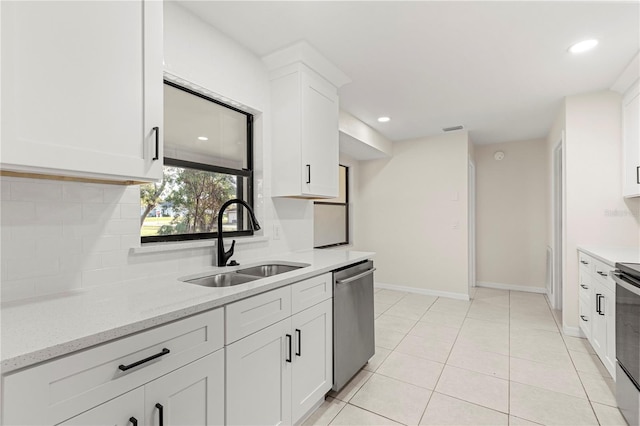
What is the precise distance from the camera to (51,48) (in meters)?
1.06

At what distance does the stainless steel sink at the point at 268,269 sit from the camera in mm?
2100

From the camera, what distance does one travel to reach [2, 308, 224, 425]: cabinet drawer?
756mm

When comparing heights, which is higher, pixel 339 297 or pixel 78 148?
pixel 78 148

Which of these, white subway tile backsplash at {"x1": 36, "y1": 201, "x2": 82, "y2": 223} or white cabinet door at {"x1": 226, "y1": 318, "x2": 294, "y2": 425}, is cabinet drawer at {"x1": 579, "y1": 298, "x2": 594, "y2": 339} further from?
white subway tile backsplash at {"x1": 36, "y1": 201, "x2": 82, "y2": 223}

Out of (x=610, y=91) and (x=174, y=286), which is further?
(x=610, y=91)

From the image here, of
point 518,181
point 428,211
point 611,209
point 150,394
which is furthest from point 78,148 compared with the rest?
point 518,181

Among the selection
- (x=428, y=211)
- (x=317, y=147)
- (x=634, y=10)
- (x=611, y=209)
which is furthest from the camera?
(x=428, y=211)

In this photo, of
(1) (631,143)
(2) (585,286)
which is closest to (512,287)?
(2) (585,286)

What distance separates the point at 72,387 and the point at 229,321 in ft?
1.78

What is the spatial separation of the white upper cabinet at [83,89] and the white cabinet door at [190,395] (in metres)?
0.80

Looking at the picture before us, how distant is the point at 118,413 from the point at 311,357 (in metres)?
1.08

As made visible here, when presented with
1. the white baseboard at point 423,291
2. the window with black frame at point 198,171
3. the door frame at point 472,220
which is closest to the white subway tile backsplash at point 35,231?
the window with black frame at point 198,171

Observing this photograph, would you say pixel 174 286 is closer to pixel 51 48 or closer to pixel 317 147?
pixel 51 48

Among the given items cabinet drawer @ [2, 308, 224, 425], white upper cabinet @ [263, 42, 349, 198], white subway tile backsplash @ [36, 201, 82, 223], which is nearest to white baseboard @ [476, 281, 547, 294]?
white upper cabinet @ [263, 42, 349, 198]
